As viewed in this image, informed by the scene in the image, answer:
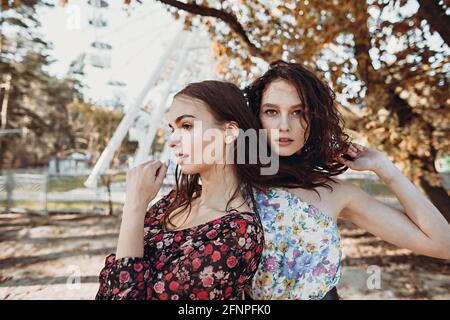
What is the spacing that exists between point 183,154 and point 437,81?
2735 mm

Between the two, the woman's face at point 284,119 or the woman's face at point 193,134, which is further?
the woman's face at point 284,119

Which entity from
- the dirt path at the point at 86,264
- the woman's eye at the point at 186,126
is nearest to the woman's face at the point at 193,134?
the woman's eye at the point at 186,126

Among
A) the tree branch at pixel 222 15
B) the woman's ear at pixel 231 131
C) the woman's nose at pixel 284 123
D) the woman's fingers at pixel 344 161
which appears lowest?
the woman's fingers at pixel 344 161

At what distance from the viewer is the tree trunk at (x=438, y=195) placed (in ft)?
13.1

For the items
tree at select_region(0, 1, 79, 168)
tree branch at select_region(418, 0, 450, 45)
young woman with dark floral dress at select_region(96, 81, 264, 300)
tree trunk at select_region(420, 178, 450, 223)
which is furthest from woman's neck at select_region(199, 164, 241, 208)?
tree at select_region(0, 1, 79, 168)

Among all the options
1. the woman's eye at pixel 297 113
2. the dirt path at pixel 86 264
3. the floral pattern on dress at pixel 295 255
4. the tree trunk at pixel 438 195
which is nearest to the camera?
the floral pattern on dress at pixel 295 255

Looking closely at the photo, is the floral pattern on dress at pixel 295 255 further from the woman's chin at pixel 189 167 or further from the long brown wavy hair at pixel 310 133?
the woman's chin at pixel 189 167

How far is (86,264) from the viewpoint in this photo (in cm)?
527

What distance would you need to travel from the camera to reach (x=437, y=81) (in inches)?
121

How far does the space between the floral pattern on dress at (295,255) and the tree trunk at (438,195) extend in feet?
10.9
